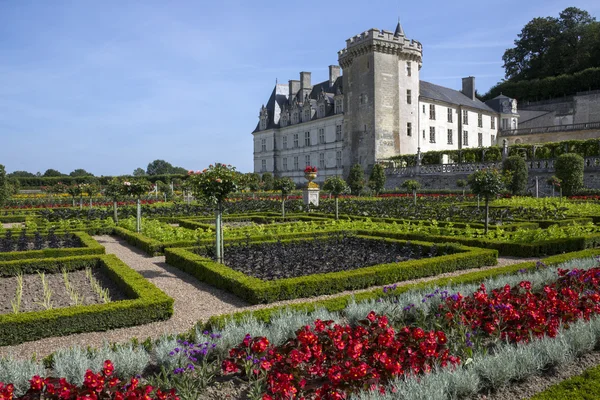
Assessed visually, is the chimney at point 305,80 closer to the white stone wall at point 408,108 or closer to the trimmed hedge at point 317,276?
the white stone wall at point 408,108

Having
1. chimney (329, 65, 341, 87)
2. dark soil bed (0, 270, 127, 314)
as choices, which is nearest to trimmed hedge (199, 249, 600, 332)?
dark soil bed (0, 270, 127, 314)

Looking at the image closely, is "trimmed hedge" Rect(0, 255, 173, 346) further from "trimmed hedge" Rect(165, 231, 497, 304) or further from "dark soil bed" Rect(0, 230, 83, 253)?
"dark soil bed" Rect(0, 230, 83, 253)

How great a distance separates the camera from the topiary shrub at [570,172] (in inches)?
912

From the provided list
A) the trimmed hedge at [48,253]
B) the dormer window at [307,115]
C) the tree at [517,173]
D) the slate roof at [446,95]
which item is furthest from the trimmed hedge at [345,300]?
the dormer window at [307,115]

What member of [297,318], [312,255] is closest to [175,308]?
[297,318]

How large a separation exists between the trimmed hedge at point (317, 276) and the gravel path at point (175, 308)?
0.11m

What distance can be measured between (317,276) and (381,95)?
108 ft

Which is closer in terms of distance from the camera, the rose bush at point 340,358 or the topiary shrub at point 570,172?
the rose bush at point 340,358

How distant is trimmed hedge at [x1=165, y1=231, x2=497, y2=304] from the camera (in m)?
6.67

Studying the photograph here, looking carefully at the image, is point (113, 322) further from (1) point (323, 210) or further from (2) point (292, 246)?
(1) point (323, 210)

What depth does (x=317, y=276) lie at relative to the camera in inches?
281

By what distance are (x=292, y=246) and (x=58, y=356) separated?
21.8ft

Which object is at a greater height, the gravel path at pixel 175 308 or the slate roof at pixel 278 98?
the slate roof at pixel 278 98

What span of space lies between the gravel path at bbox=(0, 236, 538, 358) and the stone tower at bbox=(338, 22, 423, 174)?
29485 mm
